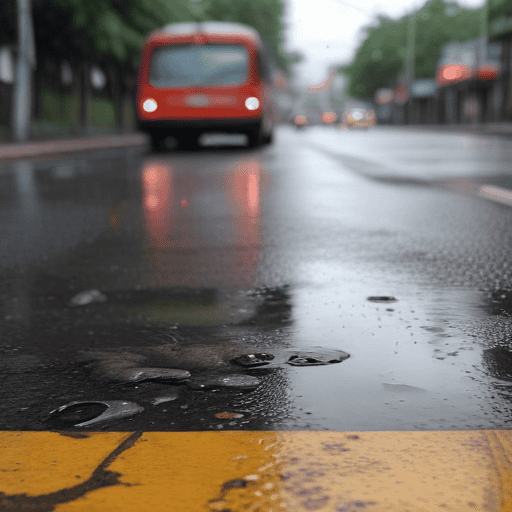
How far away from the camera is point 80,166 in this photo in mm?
14477

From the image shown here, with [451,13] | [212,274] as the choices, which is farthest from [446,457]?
[451,13]

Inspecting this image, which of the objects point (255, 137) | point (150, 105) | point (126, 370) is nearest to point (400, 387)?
point (126, 370)

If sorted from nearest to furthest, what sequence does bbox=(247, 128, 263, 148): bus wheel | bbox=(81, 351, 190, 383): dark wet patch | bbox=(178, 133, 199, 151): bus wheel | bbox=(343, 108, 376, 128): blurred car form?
bbox=(81, 351, 190, 383): dark wet patch < bbox=(247, 128, 263, 148): bus wheel < bbox=(178, 133, 199, 151): bus wheel < bbox=(343, 108, 376, 128): blurred car

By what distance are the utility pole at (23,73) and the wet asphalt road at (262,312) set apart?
12.5 meters

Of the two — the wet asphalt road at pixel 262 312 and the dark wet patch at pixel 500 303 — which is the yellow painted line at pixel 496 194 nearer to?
the wet asphalt road at pixel 262 312

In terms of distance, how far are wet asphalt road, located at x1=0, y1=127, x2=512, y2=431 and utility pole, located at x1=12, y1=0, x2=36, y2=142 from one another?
12471mm

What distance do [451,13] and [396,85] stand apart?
39.9ft

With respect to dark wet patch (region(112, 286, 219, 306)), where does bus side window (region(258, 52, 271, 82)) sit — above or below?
above

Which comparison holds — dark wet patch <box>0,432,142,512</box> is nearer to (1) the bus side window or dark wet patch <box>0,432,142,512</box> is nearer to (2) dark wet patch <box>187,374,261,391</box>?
(2) dark wet patch <box>187,374,261,391</box>

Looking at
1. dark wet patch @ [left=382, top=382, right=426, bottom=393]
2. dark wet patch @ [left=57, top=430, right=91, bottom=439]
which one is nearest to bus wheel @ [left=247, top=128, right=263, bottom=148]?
dark wet patch @ [left=382, top=382, right=426, bottom=393]

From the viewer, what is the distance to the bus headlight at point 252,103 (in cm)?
1741

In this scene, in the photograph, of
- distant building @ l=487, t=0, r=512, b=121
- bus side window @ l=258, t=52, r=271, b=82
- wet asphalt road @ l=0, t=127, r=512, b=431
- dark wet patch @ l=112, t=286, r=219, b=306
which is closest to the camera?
wet asphalt road @ l=0, t=127, r=512, b=431

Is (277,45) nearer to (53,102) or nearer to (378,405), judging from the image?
(53,102)

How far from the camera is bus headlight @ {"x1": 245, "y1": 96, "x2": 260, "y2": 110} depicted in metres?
17.4
